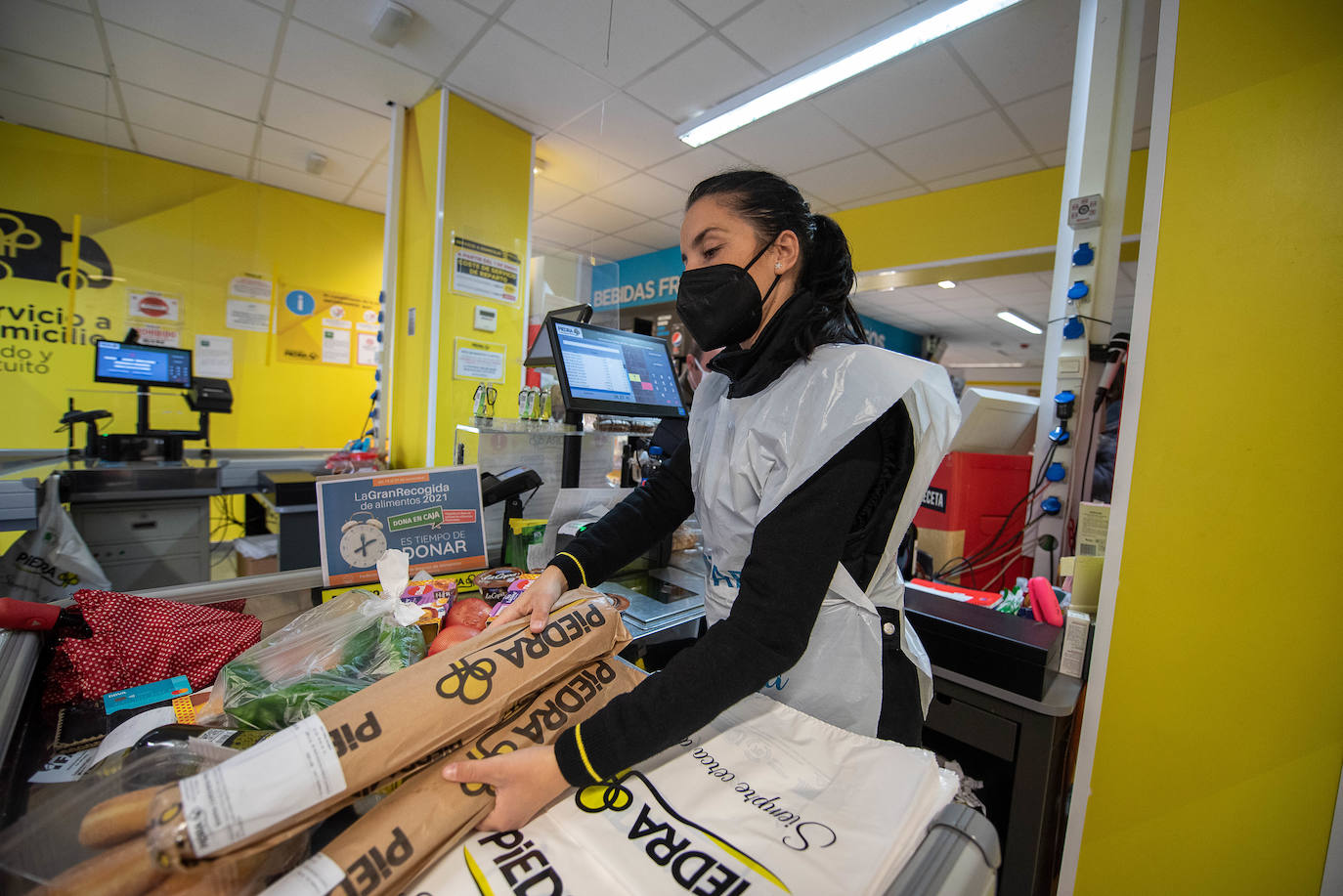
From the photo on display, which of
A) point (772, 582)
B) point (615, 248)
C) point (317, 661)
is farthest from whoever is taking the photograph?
point (615, 248)

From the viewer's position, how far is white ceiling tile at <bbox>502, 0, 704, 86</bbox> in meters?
2.63

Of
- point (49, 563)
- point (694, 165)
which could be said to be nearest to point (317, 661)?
point (49, 563)

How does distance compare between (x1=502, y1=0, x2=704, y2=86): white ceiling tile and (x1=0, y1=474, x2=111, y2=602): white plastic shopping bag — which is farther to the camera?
(x1=502, y1=0, x2=704, y2=86): white ceiling tile

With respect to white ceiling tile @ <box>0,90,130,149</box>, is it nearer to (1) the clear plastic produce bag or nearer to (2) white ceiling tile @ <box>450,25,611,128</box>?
(2) white ceiling tile @ <box>450,25,611,128</box>

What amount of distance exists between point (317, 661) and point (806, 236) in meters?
1.06

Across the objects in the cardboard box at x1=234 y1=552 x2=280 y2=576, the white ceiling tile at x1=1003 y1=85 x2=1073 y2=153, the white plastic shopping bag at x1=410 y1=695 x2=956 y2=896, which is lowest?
the cardboard box at x1=234 y1=552 x2=280 y2=576

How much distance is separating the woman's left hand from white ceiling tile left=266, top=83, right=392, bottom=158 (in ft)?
14.5

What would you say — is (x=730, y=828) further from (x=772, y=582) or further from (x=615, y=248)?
(x=615, y=248)

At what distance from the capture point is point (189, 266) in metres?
4.62

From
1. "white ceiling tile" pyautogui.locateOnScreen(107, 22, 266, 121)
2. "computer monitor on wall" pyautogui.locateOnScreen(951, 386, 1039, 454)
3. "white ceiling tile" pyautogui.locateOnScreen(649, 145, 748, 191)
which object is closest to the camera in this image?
"computer monitor on wall" pyautogui.locateOnScreen(951, 386, 1039, 454)

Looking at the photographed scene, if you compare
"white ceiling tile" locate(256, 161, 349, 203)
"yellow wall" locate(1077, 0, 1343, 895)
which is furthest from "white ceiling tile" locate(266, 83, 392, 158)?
"yellow wall" locate(1077, 0, 1343, 895)

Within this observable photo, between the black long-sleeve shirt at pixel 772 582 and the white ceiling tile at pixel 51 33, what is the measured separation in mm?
4350

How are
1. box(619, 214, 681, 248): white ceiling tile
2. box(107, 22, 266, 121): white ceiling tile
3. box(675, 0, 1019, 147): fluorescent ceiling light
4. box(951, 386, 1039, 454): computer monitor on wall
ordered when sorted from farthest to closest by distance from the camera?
1. box(619, 214, 681, 248): white ceiling tile
2. box(107, 22, 266, 121): white ceiling tile
3. box(675, 0, 1019, 147): fluorescent ceiling light
4. box(951, 386, 1039, 454): computer monitor on wall

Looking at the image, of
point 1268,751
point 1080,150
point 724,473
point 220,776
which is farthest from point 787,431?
point 1080,150
